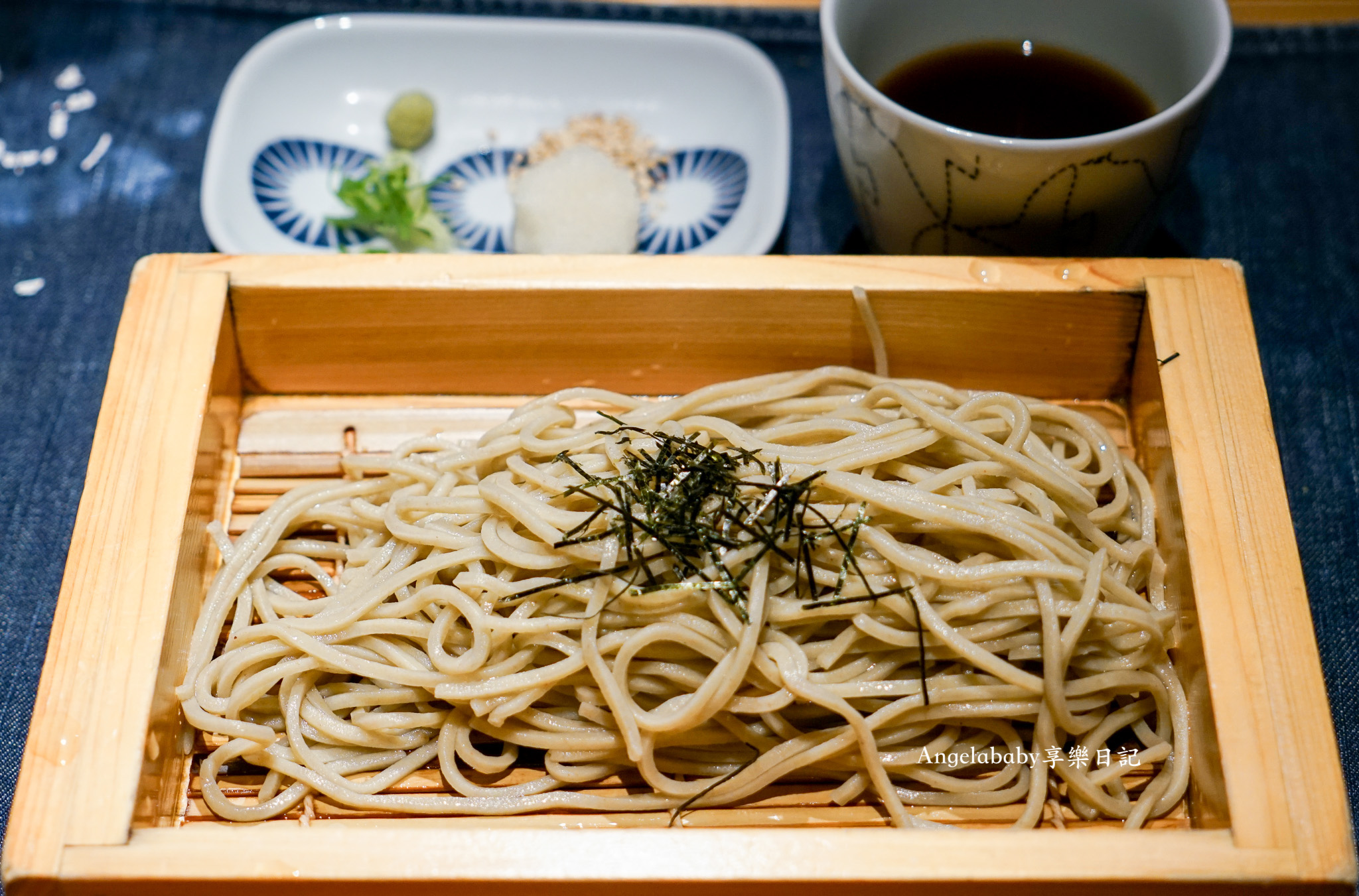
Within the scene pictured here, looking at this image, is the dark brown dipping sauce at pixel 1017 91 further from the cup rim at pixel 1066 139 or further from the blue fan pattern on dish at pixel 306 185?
the blue fan pattern on dish at pixel 306 185

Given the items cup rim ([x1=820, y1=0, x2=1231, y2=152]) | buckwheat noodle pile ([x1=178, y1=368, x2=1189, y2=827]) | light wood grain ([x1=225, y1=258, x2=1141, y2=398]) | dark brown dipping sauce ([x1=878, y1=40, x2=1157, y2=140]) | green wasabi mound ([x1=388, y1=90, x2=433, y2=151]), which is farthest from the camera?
green wasabi mound ([x1=388, y1=90, x2=433, y2=151])

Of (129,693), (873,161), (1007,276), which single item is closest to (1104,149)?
(1007,276)

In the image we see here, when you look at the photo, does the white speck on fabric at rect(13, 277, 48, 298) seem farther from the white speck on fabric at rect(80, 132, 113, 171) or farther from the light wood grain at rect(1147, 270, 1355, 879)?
the light wood grain at rect(1147, 270, 1355, 879)

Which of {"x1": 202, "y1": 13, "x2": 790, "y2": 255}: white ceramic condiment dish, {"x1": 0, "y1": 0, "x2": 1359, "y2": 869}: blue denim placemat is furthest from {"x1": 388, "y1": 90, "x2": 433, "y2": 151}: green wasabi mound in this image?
{"x1": 0, "y1": 0, "x2": 1359, "y2": 869}: blue denim placemat

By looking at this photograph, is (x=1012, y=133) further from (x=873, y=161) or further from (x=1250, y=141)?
(x=1250, y=141)

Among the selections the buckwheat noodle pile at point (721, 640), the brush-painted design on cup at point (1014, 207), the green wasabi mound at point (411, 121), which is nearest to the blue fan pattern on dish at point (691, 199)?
the brush-painted design on cup at point (1014, 207)

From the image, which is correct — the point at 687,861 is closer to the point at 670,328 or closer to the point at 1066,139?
the point at 670,328
